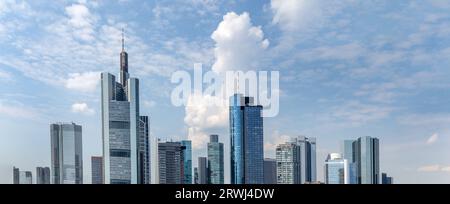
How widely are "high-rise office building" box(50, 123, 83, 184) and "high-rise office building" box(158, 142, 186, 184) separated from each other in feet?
0.56

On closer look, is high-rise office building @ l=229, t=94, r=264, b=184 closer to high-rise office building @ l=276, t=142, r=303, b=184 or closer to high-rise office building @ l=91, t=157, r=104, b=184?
high-rise office building @ l=276, t=142, r=303, b=184

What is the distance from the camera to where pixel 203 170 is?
0.74 m

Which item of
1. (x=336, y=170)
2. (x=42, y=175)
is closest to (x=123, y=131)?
(x=42, y=175)

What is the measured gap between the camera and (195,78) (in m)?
0.76

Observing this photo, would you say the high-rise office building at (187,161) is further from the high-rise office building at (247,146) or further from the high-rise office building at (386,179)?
the high-rise office building at (386,179)

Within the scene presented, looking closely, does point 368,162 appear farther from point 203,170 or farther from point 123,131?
point 123,131

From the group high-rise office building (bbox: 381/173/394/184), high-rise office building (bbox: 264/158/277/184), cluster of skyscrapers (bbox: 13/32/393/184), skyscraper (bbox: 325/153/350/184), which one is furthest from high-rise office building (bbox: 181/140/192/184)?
high-rise office building (bbox: 381/173/394/184)

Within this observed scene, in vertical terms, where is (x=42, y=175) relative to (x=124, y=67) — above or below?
below

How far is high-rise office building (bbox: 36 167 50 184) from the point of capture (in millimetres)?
733

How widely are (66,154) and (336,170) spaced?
58 centimetres

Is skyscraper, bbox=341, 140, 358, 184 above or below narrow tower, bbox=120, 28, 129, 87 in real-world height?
below
